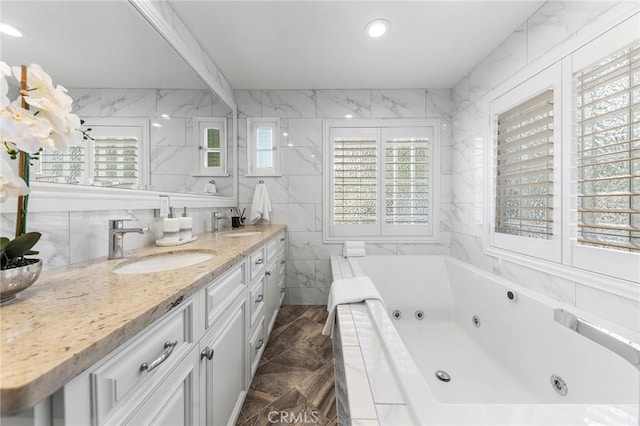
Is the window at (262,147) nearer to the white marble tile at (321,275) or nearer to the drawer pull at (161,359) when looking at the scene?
the white marble tile at (321,275)

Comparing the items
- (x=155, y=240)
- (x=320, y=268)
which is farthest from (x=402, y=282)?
→ (x=155, y=240)

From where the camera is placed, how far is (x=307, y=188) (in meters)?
2.71

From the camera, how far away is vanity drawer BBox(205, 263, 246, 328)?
34.7 inches

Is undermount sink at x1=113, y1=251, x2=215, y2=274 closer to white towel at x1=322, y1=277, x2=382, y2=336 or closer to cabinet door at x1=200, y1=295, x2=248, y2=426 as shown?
cabinet door at x1=200, y1=295, x2=248, y2=426

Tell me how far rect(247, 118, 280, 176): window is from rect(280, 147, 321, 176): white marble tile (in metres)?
0.08

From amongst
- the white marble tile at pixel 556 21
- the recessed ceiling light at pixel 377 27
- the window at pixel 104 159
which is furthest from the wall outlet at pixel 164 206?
the white marble tile at pixel 556 21

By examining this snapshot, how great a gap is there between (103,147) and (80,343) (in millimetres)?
1014

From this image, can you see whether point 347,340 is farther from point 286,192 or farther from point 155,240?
point 286,192

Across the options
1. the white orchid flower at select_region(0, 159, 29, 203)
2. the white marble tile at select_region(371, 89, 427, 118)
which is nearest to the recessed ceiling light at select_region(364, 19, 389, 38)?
the white marble tile at select_region(371, 89, 427, 118)

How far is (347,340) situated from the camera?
102cm

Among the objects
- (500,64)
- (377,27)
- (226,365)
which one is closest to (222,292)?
(226,365)

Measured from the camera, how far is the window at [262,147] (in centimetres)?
268

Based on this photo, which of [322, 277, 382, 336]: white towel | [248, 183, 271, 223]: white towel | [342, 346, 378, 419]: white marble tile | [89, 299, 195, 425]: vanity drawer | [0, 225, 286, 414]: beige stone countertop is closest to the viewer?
[0, 225, 286, 414]: beige stone countertop

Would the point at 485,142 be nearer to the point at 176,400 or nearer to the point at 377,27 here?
the point at 377,27
